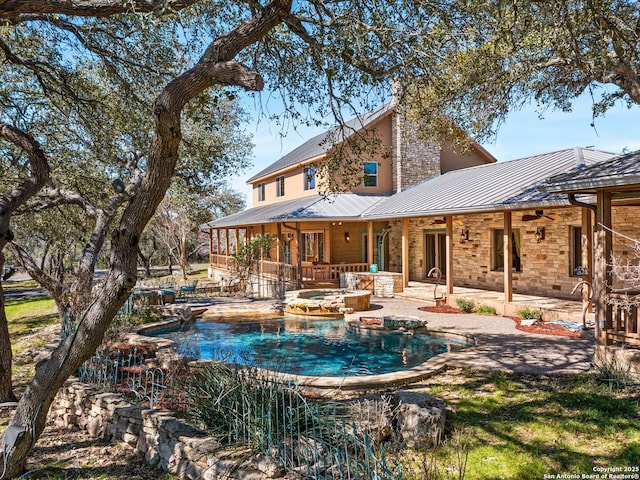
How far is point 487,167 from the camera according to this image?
1986 centimetres

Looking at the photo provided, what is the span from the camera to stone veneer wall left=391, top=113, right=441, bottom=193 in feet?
74.3

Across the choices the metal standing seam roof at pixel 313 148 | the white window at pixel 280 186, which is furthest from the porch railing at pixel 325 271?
A: the white window at pixel 280 186

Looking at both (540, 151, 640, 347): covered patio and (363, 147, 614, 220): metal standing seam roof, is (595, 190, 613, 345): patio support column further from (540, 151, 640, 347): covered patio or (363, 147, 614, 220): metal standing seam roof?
(363, 147, 614, 220): metal standing seam roof

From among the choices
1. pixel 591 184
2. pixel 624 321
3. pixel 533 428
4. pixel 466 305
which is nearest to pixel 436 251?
pixel 466 305

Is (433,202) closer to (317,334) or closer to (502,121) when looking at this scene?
(502,121)

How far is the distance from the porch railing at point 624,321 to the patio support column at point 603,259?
0.15 feet

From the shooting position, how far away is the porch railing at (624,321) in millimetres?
7445

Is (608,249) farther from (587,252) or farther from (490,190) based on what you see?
(490,190)

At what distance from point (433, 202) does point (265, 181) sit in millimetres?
16198

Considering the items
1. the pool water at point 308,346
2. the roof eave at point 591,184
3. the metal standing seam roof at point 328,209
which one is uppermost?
the metal standing seam roof at point 328,209

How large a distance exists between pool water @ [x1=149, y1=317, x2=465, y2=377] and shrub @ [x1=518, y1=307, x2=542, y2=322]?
3.19m

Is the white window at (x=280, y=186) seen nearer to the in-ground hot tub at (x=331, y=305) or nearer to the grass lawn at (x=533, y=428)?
the in-ground hot tub at (x=331, y=305)

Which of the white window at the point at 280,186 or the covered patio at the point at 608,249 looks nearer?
the covered patio at the point at 608,249

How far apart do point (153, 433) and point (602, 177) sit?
311 inches
